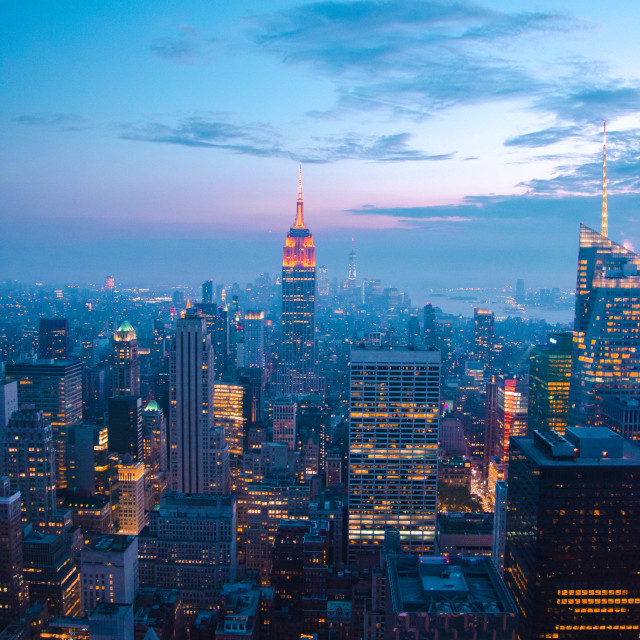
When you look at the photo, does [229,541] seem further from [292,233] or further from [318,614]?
[292,233]

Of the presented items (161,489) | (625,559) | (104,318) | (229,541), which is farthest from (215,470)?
(104,318)

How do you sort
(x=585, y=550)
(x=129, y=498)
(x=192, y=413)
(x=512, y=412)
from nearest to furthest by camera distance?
(x=585, y=550) → (x=129, y=498) → (x=192, y=413) → (x=512, y=412)

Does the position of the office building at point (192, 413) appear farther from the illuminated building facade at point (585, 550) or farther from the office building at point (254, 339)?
the office building at point (254, 339)

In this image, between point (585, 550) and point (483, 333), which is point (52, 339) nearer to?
point (483, 333)

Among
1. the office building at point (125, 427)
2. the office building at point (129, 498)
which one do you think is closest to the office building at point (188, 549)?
the office building at point (129, 498)

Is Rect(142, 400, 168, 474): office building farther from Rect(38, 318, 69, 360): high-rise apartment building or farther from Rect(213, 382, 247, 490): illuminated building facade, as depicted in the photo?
Rect(38, 318, 69, 360): high-rise apartment building

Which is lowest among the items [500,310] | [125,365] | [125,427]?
[125,427]

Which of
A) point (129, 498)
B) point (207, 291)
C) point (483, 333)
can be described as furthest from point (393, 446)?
point (207, 291)
